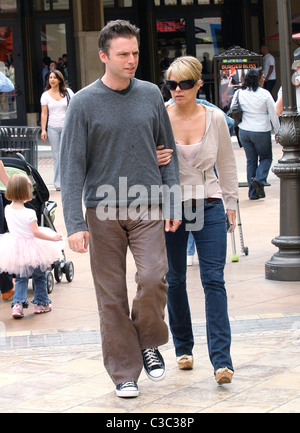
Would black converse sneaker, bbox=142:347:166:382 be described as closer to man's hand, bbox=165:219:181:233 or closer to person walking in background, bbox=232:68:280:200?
man's hand, bbox=165:219:181:233

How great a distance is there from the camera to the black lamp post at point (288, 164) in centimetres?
830

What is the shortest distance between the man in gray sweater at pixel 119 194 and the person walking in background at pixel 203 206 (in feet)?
0.82

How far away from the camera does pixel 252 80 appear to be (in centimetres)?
1330

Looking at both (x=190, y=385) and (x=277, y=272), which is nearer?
(x=190, y=385)

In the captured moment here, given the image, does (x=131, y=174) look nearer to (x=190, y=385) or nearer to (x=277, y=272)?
(x=190, y=385)

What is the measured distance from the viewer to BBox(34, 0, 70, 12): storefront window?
2745 centimetres

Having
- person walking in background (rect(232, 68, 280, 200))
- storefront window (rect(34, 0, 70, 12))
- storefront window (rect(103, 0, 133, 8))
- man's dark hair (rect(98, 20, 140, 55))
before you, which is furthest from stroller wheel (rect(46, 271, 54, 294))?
storefront window (rect(103, 0, 133, 8))

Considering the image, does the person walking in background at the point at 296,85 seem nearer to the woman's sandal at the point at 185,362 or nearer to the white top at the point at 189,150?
the white top at the point at 189,150

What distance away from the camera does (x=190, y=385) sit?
17.3 feet

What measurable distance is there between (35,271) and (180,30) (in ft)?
72.6

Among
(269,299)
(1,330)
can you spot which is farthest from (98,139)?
(269,299)

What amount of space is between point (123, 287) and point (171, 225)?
0.43m

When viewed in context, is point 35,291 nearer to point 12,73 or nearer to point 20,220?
point 20,220

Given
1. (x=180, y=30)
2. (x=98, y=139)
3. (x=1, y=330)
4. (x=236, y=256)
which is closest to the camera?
(x=98, y=139)
